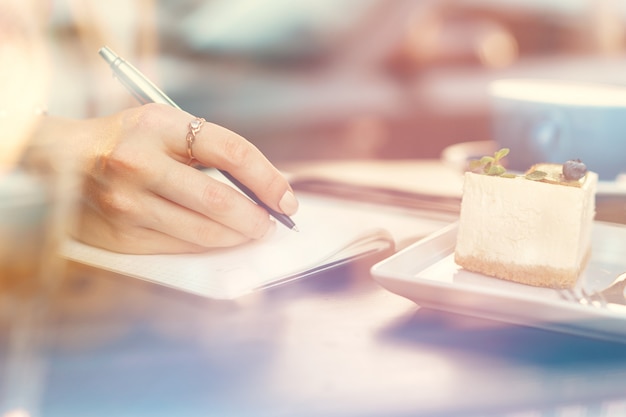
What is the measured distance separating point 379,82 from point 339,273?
60.4 inches

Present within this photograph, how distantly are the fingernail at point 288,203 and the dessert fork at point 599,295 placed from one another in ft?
0.54

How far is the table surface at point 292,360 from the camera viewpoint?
10.7 inches

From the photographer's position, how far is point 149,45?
1.06 meters

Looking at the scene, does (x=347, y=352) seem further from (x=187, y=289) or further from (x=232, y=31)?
(x=232, y=31)

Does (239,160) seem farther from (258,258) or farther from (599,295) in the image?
(599,295)

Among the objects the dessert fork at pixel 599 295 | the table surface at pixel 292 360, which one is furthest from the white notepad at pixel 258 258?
the dessert fork at pixel 599 295

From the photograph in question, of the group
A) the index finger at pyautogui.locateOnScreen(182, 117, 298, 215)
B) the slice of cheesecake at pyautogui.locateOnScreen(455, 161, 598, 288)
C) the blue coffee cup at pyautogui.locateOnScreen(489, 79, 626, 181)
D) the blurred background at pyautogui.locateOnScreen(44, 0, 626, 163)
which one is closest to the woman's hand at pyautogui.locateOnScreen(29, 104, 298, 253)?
the index finger at pyautogui.locateOnScreen(182, 117, 298, 215)

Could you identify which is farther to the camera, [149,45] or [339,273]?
[149,45]

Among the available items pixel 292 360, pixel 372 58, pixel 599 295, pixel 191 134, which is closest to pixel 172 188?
pixel 191 134

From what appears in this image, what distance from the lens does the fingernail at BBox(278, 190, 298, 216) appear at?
1.39 feet

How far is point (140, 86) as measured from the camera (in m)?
0.43

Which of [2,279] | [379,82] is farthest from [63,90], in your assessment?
[379,82]

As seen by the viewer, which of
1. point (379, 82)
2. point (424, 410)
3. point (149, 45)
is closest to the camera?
point (424, 410)

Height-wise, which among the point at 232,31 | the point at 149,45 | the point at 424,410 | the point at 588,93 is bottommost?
the point at 424,410
